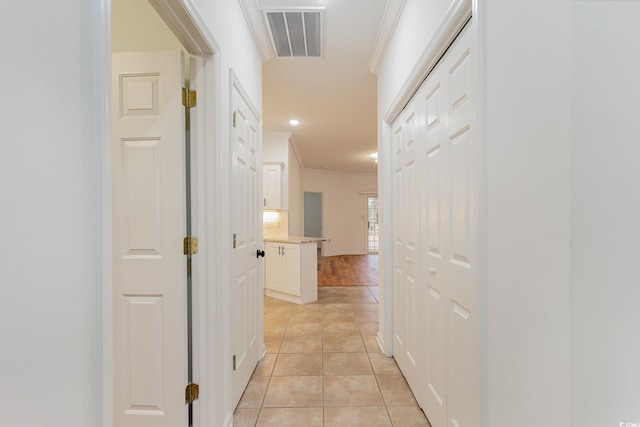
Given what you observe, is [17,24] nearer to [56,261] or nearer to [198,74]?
[56,261]

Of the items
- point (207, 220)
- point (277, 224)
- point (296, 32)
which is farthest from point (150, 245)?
point (277, 224)

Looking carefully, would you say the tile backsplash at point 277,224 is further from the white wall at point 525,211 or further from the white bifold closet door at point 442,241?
the white wall at point 525,211

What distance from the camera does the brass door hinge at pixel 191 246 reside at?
1427mm

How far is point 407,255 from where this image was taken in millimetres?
2004

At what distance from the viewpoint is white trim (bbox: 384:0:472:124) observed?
1.11 m

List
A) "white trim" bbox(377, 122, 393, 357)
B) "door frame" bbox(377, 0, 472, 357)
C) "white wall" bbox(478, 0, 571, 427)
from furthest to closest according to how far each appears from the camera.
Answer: "white trim" bbox(377, 122, 393, 357) < "door frame" bbox(377, 0, 472, 357) < "white wall" bbox(478, 0, 571, 427)

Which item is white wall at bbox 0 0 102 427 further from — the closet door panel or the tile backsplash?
the tile backsplash

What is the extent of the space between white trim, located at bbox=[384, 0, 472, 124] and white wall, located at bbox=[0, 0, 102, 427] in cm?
123

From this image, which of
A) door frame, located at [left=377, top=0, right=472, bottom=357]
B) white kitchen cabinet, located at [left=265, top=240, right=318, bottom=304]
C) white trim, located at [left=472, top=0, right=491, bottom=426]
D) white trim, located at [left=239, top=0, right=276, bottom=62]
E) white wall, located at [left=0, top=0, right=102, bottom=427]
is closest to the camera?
white wall, located at [left=0, top=0, right=102, bottom=427]

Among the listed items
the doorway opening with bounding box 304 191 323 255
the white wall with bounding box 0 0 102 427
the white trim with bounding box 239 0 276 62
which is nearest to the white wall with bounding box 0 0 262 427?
the white wall with bounding box 0 0 102 427

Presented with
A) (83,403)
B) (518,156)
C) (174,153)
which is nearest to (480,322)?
(518,156)

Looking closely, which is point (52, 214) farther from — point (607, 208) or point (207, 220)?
point (607, 208)

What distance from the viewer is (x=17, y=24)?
1.75ft

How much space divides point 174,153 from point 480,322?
155 centimetres
